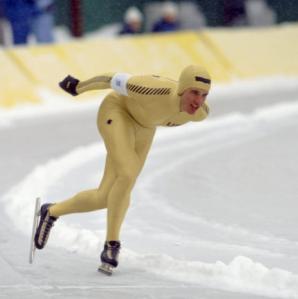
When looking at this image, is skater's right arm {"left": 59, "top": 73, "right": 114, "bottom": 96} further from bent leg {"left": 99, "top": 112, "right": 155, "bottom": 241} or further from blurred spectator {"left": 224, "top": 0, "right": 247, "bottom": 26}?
blurred spectator {"left": 224, "top": 0, "right": 247, "bottom": 26}

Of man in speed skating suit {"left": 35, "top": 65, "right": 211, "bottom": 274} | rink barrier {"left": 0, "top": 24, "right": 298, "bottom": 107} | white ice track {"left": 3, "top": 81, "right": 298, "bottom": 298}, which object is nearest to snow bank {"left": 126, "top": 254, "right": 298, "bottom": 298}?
white ice track {"left": 3, "top": 81, "right": 298, "bottom": 298}

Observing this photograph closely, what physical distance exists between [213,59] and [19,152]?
553cm

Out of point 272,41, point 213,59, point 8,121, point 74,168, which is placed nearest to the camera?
point 74,168

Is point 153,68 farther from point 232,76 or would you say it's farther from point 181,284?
point 181,284

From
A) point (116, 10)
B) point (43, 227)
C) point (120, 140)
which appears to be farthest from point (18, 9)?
point (120, 140)

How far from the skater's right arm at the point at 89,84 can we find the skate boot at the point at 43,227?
2.63 feet

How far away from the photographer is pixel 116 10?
22.1m

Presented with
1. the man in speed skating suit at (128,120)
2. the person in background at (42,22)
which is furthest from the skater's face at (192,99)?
the person in background at (42,22)

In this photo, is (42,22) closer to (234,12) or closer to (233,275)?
(234,12)

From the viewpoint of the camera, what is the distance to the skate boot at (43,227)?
752 cm

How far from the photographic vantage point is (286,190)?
32.8 ft

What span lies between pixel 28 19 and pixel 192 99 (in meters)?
8.66

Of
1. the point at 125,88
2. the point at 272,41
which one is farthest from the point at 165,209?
the point at 272,41

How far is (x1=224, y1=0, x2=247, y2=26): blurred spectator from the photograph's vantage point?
71.0 ft
